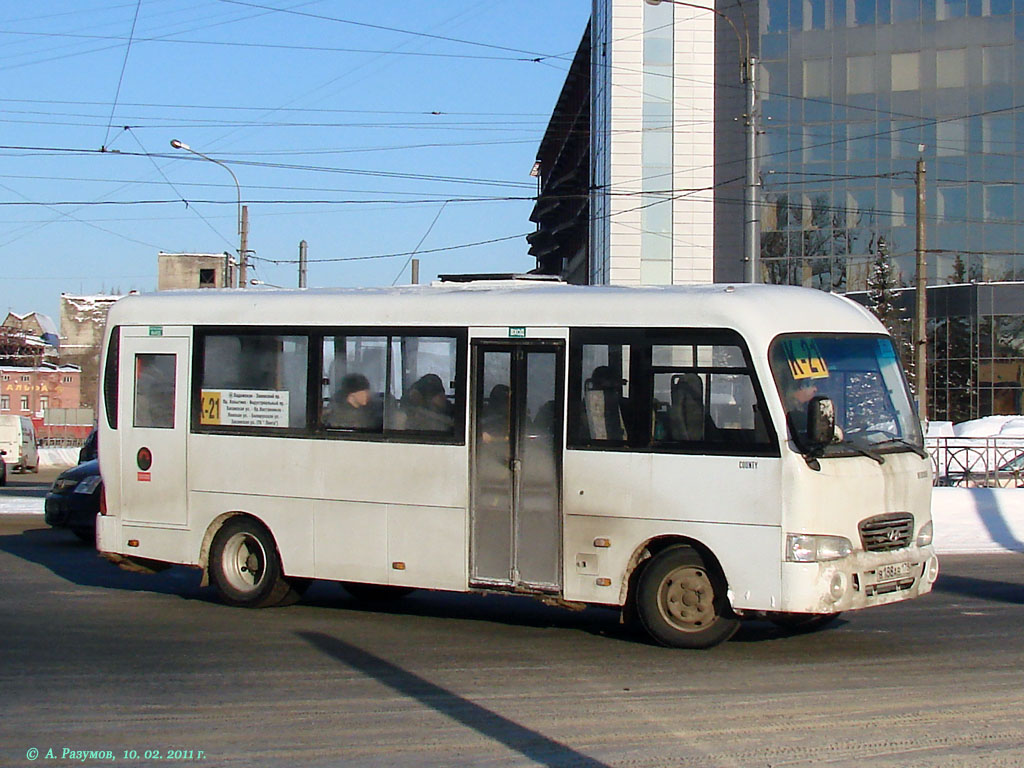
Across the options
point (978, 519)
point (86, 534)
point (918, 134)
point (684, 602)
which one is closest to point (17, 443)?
point (86, 534)

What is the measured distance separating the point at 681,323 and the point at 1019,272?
52085 millimetres

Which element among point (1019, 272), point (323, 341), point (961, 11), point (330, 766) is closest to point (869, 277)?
point (1019, 272)

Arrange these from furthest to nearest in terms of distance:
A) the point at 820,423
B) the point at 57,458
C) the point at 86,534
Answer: the point at 57,458 → the point at 86,534 → the point at 820,423

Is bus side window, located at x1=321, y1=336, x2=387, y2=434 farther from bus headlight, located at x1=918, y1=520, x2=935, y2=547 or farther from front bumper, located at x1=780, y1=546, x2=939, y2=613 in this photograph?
bus headlight, located at x1=918, y1=520, x2=935, y2=547

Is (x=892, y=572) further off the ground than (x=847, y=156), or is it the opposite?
(x=847, y=156)

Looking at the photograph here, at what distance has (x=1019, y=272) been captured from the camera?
186 ft

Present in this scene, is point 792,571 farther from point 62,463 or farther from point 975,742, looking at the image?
point 62,463

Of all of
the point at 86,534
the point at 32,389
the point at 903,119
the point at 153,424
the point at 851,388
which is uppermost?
the point at 903,119

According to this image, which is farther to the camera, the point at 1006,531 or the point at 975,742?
the point at 1006,531

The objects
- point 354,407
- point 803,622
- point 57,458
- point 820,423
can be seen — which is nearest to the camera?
point 820,423

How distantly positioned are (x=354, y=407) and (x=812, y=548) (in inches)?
162

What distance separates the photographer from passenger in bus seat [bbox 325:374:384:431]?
1066 cm

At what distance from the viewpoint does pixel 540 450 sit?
9.84 metres

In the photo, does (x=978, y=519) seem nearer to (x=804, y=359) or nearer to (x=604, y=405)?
(x=804, y=359)
